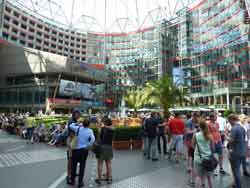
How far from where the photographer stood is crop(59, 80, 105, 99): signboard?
5534 cm

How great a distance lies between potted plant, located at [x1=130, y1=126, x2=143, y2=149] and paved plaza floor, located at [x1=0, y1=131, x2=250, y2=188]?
10.1 feet

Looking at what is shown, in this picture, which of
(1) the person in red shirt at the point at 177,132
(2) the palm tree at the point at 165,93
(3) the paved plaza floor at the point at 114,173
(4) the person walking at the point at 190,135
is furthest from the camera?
(2) the palm tree at the point at 165,93

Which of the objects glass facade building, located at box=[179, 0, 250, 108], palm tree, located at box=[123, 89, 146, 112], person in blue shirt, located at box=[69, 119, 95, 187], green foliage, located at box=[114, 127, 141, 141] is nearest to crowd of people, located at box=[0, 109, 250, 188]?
person in blue shirt, located at box=[69, 119, 95, 187]

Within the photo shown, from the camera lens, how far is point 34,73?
58875 mm

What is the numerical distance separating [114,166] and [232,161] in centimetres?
427

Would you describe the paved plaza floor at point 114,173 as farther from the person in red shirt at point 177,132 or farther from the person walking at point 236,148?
the person walking at point 236,148

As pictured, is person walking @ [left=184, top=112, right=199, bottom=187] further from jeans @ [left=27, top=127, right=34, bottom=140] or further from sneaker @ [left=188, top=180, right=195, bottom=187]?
jeans @ [left=27, top=127, right=34, bottom=140]

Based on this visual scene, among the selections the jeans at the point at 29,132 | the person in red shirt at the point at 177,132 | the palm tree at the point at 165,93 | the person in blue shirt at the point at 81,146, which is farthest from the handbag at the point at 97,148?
the palm tree at the point at 165,93

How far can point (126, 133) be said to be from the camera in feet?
41.4

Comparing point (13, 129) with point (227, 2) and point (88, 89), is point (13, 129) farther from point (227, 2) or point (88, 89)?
point (227, 2)

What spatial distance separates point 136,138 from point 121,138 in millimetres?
862

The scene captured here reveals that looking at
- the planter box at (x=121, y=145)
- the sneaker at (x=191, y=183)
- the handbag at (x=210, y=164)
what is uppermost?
the handbag at (x=210, y=164)

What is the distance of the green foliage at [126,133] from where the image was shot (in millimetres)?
12562

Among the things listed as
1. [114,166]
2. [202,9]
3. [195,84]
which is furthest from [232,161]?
[202,9]
